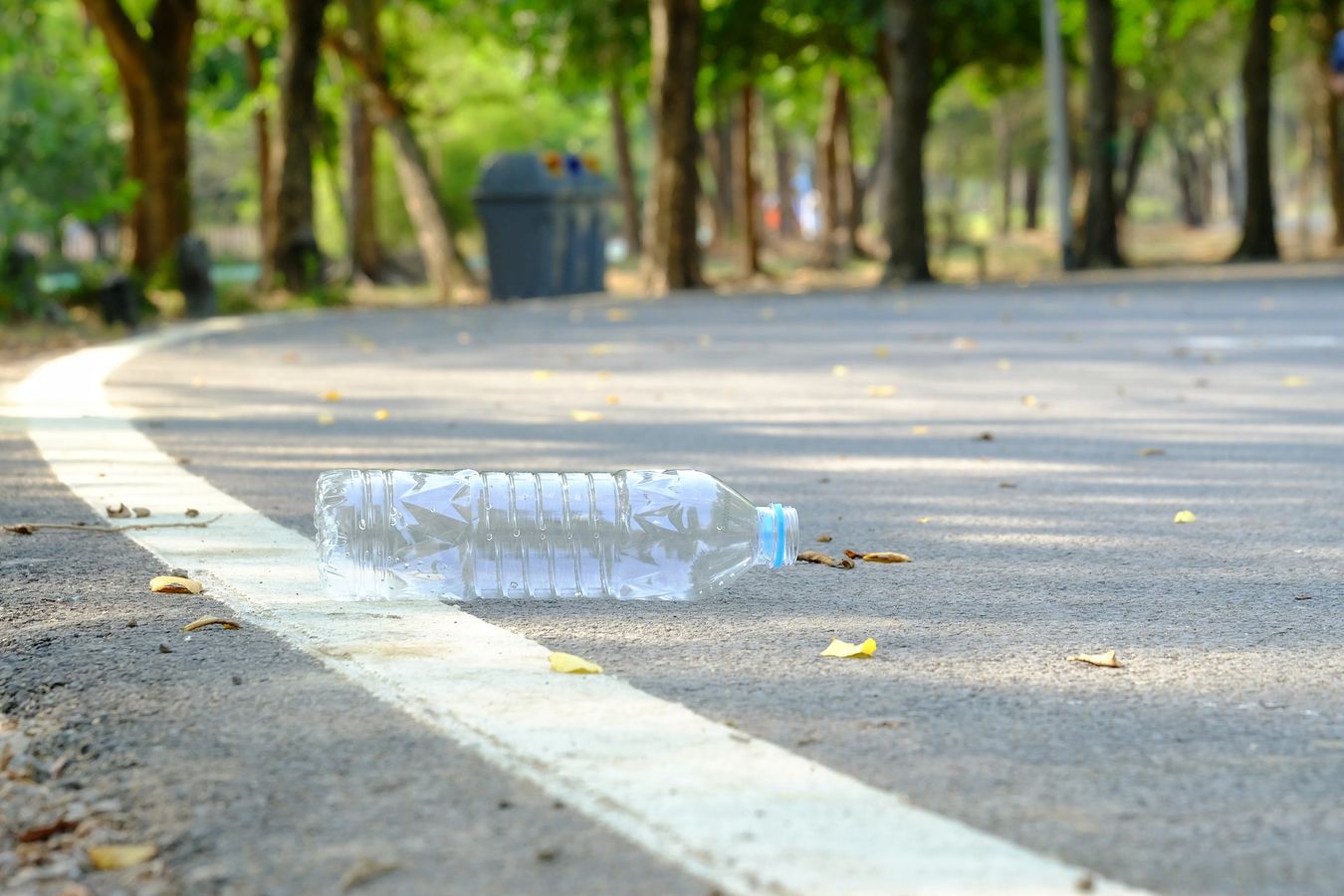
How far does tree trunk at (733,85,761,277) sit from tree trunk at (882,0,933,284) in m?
5.71

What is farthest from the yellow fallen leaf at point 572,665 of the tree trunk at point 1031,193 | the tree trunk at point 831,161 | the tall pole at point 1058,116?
the tree trunk at point 1031,193

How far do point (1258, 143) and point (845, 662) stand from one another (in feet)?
91.8

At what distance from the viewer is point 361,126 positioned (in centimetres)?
3388

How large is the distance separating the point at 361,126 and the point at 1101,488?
2881 cm

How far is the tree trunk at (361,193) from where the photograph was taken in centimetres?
3303

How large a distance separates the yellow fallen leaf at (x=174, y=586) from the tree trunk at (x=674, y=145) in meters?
19.0

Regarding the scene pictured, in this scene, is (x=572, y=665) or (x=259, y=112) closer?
(x=572, y=665)

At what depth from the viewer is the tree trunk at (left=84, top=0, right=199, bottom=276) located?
23859 millimetres

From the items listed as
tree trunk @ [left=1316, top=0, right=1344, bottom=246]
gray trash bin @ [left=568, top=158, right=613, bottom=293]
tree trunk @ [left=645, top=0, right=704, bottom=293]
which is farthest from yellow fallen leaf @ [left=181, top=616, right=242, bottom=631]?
tree trunk @ [left=1316, top=0, right=1344, bottom=246]

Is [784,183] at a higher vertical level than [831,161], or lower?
lower

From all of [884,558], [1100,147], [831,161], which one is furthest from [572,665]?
[831,161]

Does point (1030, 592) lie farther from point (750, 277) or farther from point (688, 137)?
point (750, 277)

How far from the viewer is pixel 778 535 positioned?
185 inches

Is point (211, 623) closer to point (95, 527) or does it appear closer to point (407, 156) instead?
point (95, 527)
